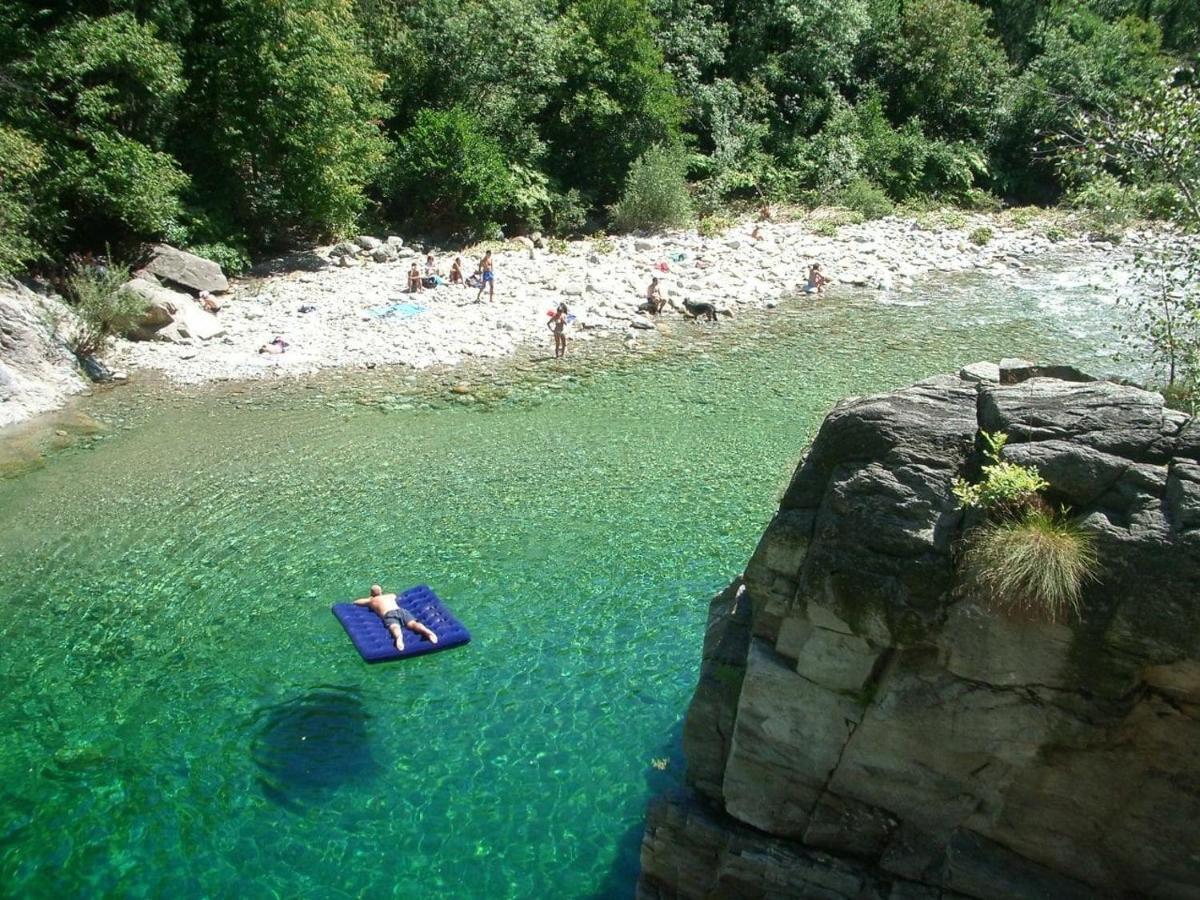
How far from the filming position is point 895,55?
46.1 m

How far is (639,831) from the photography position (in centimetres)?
929

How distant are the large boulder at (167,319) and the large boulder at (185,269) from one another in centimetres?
109

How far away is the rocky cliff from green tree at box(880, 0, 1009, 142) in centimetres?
4393

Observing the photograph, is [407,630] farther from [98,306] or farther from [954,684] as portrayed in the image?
[98,306]

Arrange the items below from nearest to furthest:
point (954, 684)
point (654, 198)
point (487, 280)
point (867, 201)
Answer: point (954, 684)
point (487, 280)
point (654, 198)
point (867, 201)

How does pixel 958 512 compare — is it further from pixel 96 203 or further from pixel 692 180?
pixel 692 180

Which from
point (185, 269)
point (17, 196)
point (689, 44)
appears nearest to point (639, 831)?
point (17, 196)

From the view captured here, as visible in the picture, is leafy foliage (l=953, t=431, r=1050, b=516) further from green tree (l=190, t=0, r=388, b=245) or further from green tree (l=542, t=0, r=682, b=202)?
green tree (l=542, t=0, r=682, b=202)

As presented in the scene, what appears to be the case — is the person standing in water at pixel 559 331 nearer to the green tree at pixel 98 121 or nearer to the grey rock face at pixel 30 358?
the grey rock face at pixel 30 358

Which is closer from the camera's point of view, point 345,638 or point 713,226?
point 345,638

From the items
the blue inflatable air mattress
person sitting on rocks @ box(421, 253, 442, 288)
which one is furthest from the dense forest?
the blue inflatable air mattress

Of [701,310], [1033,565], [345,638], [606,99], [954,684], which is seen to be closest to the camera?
[1033,565]

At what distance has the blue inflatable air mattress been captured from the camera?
11703 mm

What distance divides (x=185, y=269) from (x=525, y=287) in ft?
33.7
